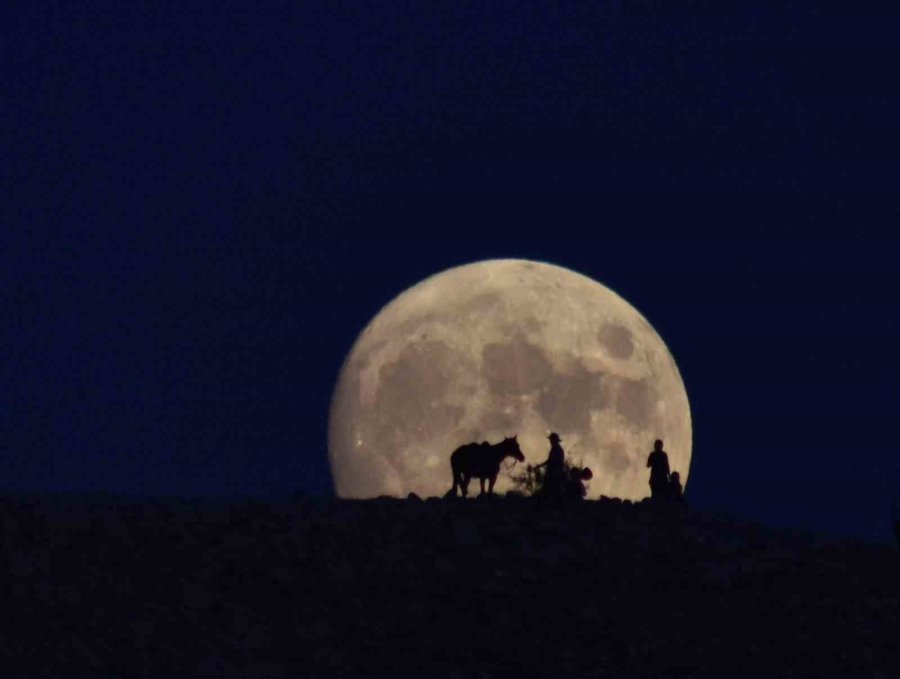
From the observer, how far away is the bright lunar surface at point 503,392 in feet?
124

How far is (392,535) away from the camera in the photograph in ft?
91.2

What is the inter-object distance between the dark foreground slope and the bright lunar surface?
7768mm

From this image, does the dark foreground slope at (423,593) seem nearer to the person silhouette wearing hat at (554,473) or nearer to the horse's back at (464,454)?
the person silhouette wearing hat at (554,473)

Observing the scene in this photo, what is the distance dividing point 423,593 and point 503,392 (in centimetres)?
1252

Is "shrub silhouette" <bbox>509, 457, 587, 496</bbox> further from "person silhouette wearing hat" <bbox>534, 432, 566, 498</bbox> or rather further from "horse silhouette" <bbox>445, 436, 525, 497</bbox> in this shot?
"person silhouette wearing hat" <bbox>534, 432, 566, 498</bbox>

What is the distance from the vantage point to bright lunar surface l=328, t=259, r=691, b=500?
37781mm

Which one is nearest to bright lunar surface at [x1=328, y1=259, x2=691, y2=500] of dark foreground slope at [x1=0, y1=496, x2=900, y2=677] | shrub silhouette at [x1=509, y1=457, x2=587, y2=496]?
shrub silhouette at [x1=509, y1=457, x2=587, y2=496]

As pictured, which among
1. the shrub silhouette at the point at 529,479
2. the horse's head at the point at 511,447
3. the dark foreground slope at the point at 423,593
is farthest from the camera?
the shrub silhouette at the point at 529,479

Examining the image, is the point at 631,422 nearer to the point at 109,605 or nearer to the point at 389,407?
the point at 389,407

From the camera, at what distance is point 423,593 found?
84.6 ft

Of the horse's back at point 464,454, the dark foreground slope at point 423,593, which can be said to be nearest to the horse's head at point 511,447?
the horse's back at point 464,454

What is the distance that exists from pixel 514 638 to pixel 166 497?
761 centimetres

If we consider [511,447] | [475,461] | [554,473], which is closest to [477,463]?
[475,461]

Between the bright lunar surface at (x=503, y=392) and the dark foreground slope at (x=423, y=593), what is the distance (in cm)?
777
